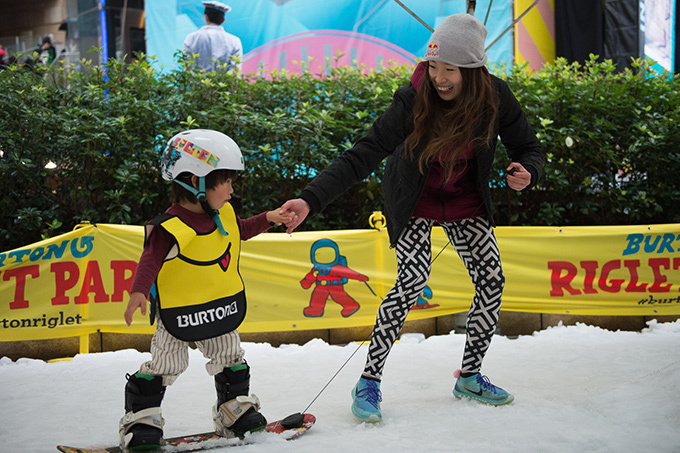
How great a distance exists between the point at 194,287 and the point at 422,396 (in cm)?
137

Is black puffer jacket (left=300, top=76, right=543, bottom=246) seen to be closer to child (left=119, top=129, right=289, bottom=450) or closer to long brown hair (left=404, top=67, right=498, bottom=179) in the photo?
long brown hair (left=404, top=67, right=498, bottom=179)

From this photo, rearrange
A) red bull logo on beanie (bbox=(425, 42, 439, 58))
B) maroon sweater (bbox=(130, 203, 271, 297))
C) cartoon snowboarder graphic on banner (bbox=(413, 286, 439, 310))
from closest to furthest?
maroon sweater (bbox=(130, 203, 271, 297)) < red bull logo on beanie (bbox=(425, 42, 439, 58)) < cartoon snowboarder graphic on banner (bbox=(413, 286, 439, 310))

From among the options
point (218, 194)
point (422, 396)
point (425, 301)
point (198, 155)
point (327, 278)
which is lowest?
point (422, 396)

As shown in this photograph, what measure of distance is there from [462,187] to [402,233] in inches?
14.0

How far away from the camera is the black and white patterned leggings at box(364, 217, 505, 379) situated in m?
2.86

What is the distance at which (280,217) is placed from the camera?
8.36ft

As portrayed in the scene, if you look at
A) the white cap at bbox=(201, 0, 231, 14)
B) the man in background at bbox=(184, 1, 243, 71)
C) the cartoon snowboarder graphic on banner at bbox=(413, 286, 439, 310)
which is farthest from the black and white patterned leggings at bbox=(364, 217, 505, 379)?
the white cap at bbox=(201, 0, 231, 14)

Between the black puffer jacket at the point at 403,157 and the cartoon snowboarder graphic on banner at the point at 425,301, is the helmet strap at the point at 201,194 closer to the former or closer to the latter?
the black puffer jacket at the point at 403,157

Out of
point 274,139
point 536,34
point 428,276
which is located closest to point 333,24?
point 536,34

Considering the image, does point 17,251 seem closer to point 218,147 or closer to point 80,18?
point 218,147

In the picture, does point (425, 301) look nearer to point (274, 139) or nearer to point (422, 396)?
point (422, 396)

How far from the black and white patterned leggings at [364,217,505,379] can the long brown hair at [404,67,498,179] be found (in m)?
0.32

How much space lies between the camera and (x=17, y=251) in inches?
159

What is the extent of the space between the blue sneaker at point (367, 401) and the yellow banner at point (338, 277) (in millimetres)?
1598
